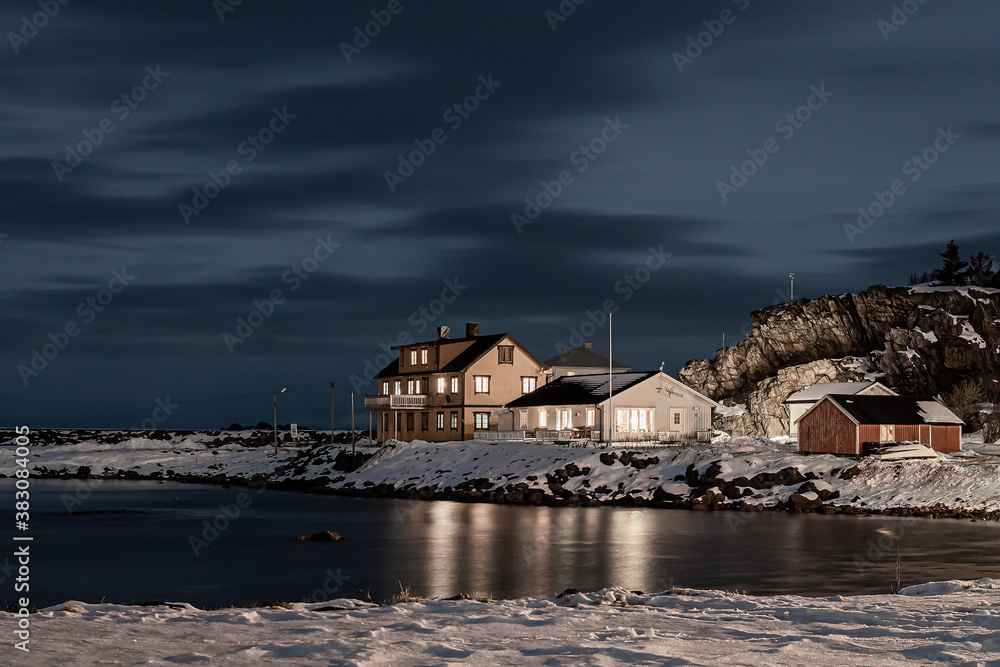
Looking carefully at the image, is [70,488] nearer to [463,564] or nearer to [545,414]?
[545,414]

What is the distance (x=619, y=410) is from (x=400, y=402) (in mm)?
21557

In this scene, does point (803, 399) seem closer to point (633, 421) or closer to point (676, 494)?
point (633, 421)

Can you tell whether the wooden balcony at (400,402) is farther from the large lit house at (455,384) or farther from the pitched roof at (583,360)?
the pitched roof at (583,360)

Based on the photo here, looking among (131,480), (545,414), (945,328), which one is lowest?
(131,480)

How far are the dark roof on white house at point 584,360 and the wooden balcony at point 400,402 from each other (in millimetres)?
28095

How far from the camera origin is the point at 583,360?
114438mm

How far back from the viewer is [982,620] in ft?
48.4

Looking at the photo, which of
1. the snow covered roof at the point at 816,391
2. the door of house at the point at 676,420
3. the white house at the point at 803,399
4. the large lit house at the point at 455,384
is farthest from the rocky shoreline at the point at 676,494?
the white house at the point at 803,399

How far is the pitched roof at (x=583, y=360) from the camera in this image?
11319 centimetres

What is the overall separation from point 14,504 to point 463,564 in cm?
4045

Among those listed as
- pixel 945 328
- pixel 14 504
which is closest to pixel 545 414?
pixel 14 504

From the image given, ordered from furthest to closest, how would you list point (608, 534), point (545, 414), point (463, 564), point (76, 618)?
1. point (545, 414)
2. point (608, 534)
3. point (463, 564)
4. point (76, 618)

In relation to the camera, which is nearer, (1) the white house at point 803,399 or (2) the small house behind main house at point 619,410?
(2) the small house behind main house at point 619,410

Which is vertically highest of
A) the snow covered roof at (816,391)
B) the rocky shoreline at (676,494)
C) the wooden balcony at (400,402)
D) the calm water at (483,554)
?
the snow covered roof at (816,391)
